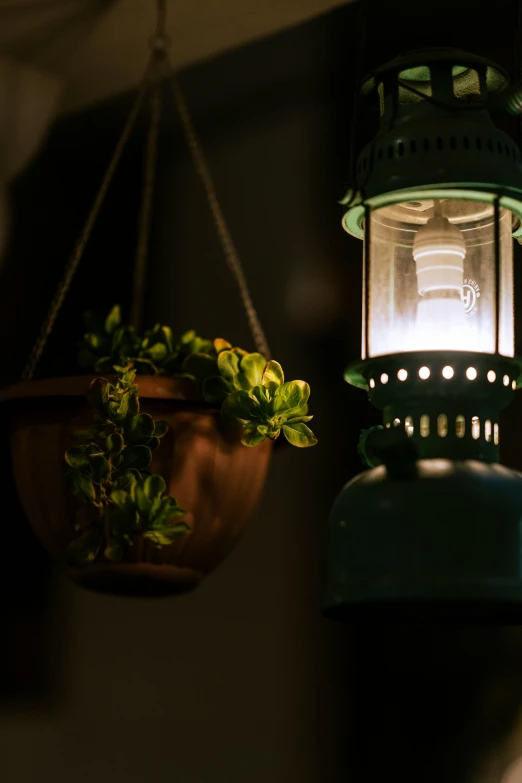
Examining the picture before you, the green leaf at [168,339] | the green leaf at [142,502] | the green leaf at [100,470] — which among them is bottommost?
the green leaf at [142,502]

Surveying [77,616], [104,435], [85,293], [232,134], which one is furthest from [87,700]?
[232,134]

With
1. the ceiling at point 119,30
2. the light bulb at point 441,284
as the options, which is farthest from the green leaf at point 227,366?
the ceiling at point 119,30

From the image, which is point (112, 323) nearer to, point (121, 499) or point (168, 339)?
point (168, 339)

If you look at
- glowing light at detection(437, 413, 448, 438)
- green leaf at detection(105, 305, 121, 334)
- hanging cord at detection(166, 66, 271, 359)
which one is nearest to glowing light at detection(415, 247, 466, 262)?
glowing light at detection(437, 413, 448, 438)

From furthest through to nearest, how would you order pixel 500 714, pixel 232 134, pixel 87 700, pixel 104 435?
pixel 232 134
pixel 87 700
pixel 500 714
pixel 104 435

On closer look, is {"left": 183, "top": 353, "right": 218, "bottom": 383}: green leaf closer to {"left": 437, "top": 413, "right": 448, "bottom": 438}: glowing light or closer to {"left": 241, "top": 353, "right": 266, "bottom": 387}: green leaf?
{"left": 241, "top": 353, "right": 266, "bottom": 387}: green leaf

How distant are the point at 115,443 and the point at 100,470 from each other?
4 centimetres

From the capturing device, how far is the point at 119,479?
125 cm

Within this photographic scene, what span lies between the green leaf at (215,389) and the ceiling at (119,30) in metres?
0.93

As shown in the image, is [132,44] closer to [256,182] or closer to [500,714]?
[256,182]

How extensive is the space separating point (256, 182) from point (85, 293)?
0.43 m

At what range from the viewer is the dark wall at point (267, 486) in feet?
5.92

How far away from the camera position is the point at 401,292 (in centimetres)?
113

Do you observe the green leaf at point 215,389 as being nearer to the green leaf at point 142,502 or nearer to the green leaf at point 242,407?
the green leaf at point 242,407
